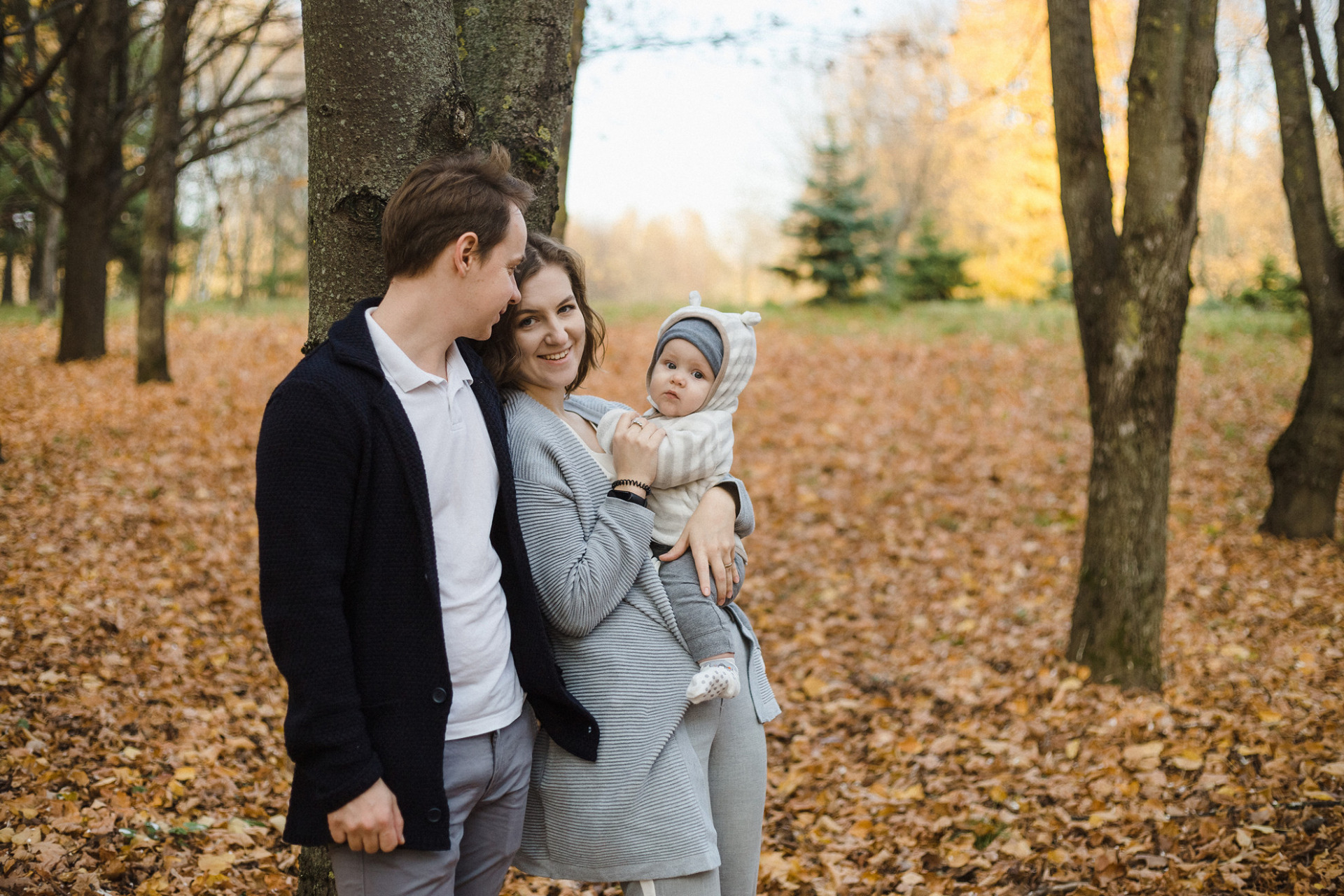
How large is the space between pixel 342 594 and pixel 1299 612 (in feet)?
21.9

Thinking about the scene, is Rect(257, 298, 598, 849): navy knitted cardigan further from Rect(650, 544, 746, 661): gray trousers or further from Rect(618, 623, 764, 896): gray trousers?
Rect(618, 623, 764, 896): gray trousers

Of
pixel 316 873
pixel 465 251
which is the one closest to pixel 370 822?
pixel 316 873

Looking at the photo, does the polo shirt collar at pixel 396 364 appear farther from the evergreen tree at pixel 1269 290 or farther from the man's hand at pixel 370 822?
the evergreen tree at pixel 1269 290

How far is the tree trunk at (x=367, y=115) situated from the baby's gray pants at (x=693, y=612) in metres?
1.12

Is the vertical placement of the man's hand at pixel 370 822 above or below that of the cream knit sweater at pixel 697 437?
below

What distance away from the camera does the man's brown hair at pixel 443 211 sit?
6.27 ft

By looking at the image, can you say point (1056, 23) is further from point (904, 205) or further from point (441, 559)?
point (904, 205)

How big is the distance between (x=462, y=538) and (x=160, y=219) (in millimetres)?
11212

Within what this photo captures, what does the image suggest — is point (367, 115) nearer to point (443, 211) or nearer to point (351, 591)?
point (443, 211)

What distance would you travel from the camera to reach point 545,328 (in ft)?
7.45

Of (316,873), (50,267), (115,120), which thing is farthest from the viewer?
(50,267)

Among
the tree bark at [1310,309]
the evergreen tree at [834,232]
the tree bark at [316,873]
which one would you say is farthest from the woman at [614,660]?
the evergreen tree at [834,232]

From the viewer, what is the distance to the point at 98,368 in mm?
11680

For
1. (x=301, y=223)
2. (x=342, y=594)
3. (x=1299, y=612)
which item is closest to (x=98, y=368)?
(x=342, y=594)
